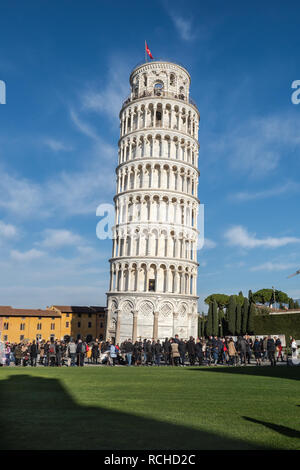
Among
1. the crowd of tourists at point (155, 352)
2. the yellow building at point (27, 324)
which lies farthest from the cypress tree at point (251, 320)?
the yellow building at point (27, 324)

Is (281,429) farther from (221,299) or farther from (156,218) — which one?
(221,299)

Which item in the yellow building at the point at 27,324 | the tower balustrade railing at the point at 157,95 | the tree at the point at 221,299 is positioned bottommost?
the yellow building at the point at 27,324

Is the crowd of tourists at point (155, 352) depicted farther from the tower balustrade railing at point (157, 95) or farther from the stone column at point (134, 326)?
the tower balustrade railing at point (157, 95)

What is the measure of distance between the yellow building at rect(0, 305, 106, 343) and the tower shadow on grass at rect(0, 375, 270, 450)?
3024 inches

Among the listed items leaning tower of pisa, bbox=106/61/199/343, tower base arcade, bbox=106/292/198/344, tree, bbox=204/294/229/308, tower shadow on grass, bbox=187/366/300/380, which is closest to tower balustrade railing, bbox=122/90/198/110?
leaning tower of pisa, bbox=106/61/199/343

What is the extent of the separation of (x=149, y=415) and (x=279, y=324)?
53.3 metres

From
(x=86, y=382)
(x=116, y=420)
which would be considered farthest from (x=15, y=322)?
(x=116, y=420)

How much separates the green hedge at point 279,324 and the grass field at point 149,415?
4328 centimetres

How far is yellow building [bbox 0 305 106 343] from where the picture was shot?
84.9m

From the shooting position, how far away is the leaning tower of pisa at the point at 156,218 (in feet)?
161

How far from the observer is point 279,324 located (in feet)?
189

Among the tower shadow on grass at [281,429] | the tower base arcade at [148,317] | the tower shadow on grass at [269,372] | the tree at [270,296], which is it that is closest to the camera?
the tower shadow on grass at [281,429]

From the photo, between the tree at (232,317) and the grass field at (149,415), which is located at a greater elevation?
the tree at (232,317)

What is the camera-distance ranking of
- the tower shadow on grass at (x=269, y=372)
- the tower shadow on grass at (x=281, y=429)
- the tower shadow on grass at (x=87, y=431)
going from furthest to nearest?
the tower shadow on grass at (x=269, y=372), the tower shadow on grass at (x=281, y=429), the tower shadow on grass at (x=87, y=431)
